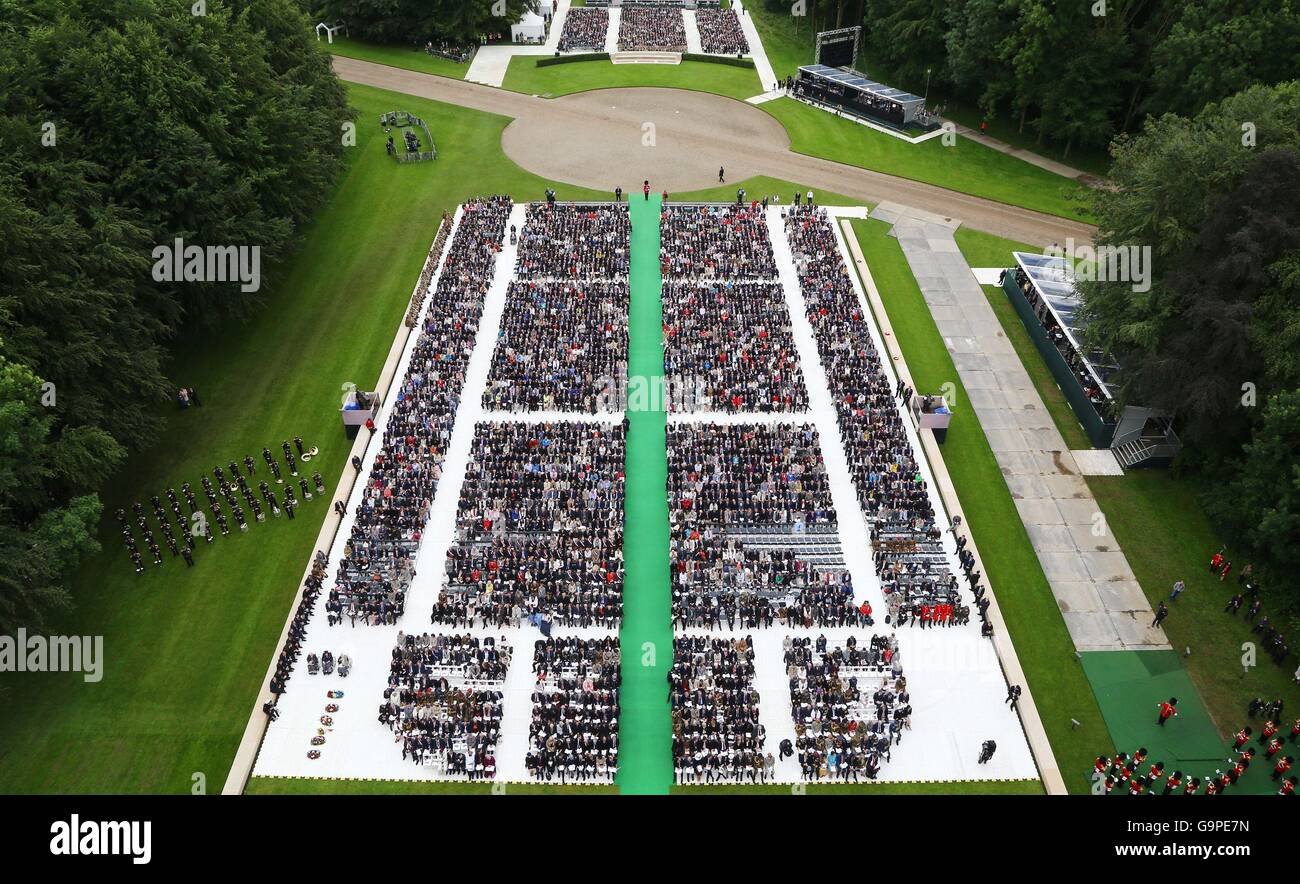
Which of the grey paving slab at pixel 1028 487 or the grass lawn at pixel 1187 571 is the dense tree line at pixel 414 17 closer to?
the grass lawn at pixel 1187 571

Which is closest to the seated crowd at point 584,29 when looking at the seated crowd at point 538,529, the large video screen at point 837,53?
the large video screen at point 837,53

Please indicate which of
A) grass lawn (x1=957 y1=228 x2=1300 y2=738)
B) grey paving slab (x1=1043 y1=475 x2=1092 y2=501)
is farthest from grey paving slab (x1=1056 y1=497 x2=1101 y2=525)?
grass lawn (x1=957 y1=228 x2=1300 y2=738)

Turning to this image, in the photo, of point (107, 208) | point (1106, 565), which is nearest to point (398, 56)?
point (107, 208)

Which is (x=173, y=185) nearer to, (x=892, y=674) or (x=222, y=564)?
(x=222, y=564)

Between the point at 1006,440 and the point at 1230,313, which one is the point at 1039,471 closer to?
the point at 1006,440

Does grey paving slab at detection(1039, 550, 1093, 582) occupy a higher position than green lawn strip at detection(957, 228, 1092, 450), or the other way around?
green lawn strip at detection(957, 228, 1092, 450)

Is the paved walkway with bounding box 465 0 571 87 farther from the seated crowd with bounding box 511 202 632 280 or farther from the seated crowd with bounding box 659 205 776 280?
the seated crowd with bounding box 659 205 776 280
